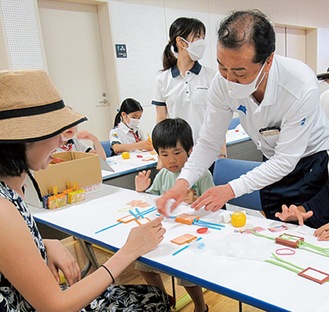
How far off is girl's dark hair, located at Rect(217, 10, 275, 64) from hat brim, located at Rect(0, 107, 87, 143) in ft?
2.00

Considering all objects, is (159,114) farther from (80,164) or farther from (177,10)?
(177,10)

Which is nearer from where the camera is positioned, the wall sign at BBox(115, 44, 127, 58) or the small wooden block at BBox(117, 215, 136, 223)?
the small wooden block at BBox(117, 215, 136, 223)

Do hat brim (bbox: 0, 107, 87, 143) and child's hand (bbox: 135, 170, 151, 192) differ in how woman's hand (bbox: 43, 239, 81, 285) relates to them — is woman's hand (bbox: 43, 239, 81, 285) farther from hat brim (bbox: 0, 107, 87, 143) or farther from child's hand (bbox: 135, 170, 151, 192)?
child's hand (bbox: 135, 170, 151, 192)

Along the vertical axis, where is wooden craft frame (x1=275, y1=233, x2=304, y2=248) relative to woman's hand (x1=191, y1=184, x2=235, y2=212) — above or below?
below

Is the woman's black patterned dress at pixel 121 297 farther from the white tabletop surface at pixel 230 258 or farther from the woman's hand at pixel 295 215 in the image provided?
the woman's hand at pixel 295 215

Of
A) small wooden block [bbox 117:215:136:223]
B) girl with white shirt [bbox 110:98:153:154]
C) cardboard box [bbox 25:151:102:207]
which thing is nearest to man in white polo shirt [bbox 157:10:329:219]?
small wooden block [bbox 117:215:136:223]

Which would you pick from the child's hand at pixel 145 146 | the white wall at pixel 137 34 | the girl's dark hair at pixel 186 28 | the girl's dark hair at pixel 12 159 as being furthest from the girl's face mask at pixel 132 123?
the girl's dark hair at pixel 12 159

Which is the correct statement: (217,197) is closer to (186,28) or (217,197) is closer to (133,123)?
(186,28)

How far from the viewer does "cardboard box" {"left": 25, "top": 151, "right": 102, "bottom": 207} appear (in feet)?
5.53

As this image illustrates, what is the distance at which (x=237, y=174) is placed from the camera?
5.98 ft

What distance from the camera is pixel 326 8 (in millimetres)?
8195

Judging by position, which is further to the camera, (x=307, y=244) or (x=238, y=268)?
(x=307, y=244)

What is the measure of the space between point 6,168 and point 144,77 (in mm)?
4130

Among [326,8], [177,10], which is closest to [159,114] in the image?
[177,10]
